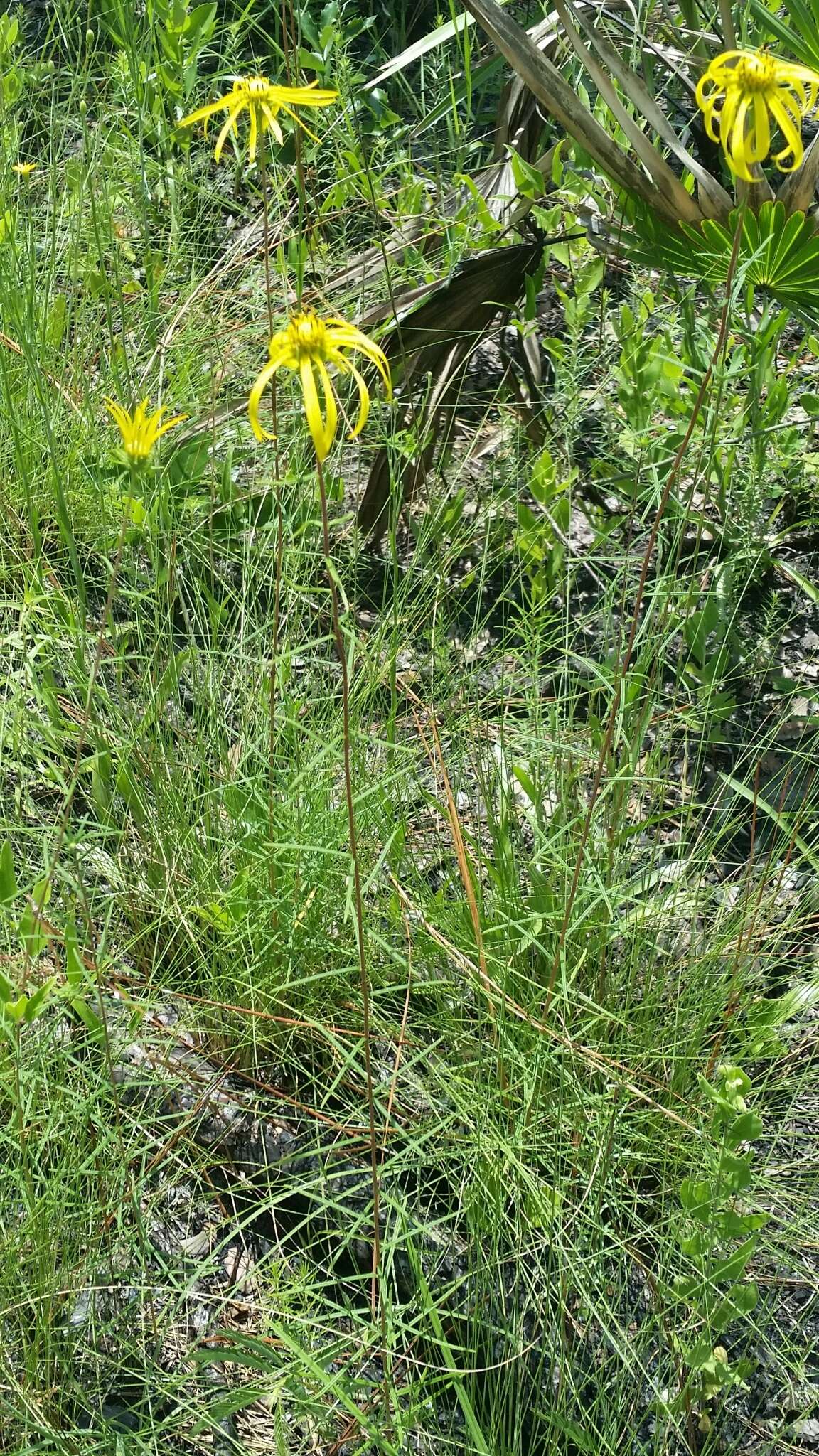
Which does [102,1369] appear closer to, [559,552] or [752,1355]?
[752,1355]

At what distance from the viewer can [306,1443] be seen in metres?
1.21

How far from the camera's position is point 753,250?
168 centimetres

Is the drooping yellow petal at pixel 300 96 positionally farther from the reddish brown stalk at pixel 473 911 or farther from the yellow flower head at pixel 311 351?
the reddish brown stalk at pixel 473 911

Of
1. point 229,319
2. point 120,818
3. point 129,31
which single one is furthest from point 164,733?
point 129,31

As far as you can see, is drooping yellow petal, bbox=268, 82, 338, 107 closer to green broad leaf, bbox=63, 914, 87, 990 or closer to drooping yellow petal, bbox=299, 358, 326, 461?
drooping yellow petal, bbox=299, 358, 326, 461

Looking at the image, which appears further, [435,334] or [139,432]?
[435,334]

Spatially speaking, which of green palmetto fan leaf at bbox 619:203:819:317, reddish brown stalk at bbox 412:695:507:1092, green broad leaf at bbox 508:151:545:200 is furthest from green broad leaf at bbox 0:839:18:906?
green broad leaf at bbox 508:151:545:200

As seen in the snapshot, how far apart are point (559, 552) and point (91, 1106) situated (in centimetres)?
95

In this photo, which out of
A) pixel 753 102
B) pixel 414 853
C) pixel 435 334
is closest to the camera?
pixel 753 102

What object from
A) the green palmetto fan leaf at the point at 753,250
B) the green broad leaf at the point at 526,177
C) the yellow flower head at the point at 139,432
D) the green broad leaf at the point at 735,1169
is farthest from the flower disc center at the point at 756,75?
the green broad leaf at the point at 526,177

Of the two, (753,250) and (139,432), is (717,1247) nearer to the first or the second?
(139,432)

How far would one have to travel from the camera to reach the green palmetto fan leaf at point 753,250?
63.7 inches

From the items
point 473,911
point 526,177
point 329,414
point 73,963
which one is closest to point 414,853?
point 473,911

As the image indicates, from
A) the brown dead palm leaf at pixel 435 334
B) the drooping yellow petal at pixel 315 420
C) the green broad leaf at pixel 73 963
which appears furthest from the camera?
the brown dead palm leaf at pixel 435 334
